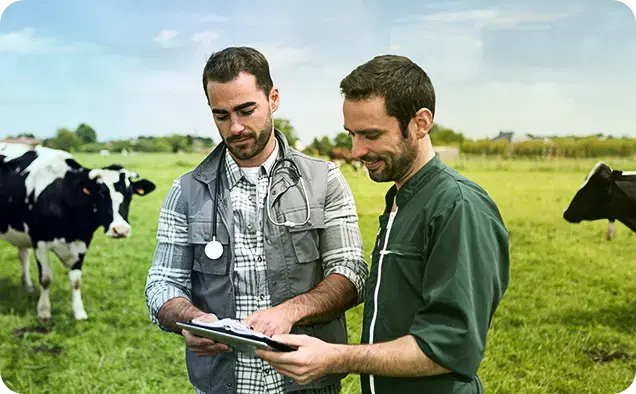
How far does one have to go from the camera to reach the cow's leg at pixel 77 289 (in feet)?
10.9

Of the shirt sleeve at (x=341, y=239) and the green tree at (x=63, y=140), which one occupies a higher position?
the green tree at (x=63, y=140)

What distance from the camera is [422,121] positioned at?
1280 mm

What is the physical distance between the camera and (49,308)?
11.0 feet

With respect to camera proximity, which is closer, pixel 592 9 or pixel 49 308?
pixel 592 9

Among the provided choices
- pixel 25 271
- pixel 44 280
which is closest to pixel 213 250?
pixel 44 280

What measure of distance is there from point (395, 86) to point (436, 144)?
2140 mm

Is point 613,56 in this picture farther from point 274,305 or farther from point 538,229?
point 274,305

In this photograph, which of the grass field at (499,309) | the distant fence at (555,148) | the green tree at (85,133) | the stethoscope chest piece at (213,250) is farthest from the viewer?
the green tree at (85,133)

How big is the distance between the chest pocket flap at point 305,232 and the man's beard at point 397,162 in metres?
0.37

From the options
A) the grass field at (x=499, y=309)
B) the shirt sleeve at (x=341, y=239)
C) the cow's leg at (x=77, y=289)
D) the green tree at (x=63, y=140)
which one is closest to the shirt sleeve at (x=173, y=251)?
the shirt sleeve at (x=341, y=239)

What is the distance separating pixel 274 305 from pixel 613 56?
89.6 inches

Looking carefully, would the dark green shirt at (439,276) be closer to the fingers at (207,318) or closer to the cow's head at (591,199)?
the fingers at (207,318)

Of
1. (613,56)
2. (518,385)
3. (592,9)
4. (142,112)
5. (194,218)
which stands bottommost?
(518,385)

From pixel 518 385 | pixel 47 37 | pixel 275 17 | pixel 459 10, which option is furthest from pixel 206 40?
pixel 518 385
